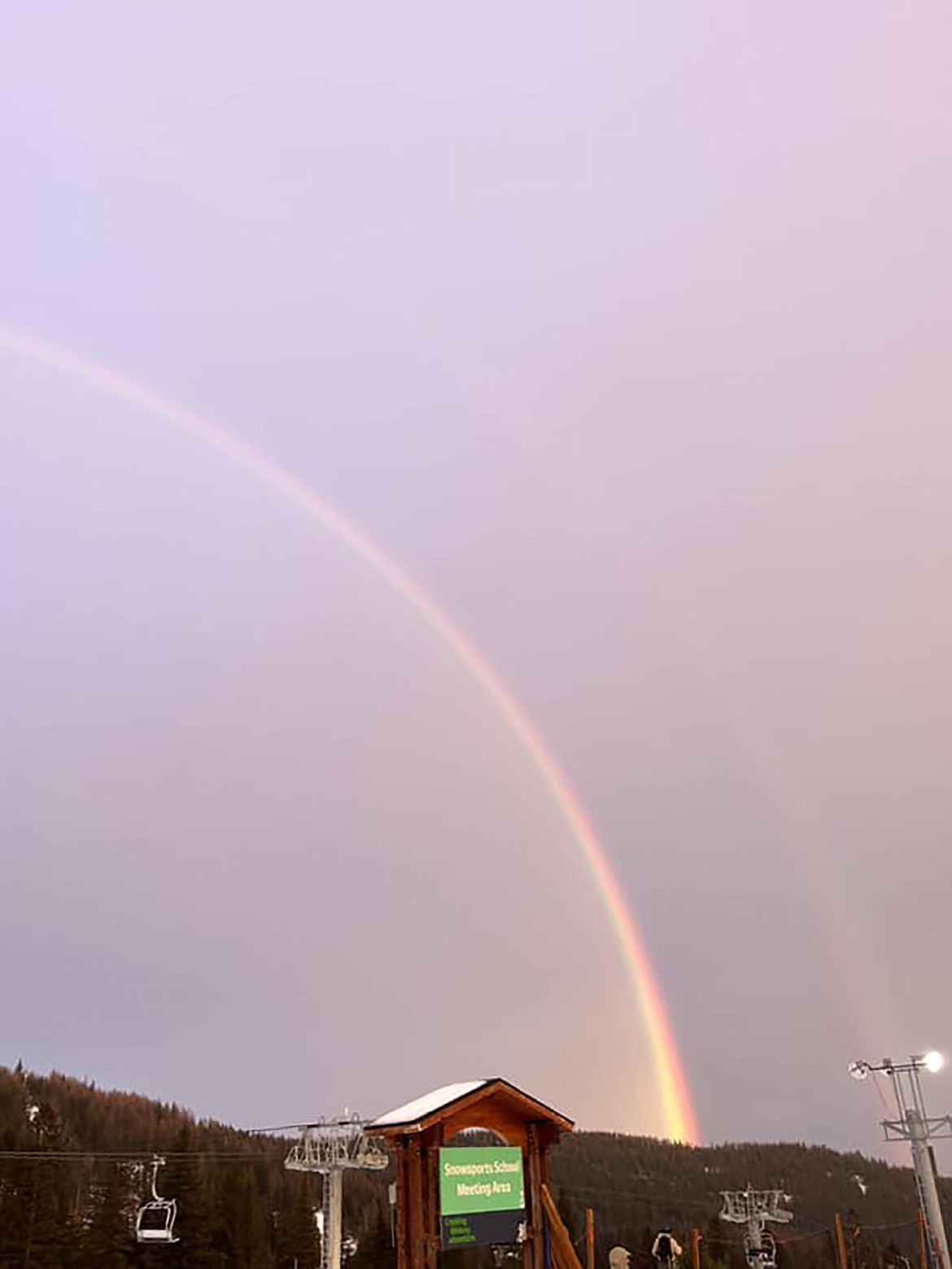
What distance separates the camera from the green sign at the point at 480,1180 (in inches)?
688

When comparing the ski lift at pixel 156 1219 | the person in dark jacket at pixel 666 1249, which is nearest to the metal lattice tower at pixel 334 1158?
the ski lift at pixel 156 1219

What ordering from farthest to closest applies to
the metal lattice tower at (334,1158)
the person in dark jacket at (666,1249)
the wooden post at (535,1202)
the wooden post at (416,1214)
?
1. the metal lattice tower at (334,1158)
2. the person in dark jacket at (666,1249)
3. the wooden post at (535,1202)
4. the wooden post at (416,1214)

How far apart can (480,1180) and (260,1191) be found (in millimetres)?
87076

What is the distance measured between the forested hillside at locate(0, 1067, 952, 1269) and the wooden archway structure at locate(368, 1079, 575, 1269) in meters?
49.4

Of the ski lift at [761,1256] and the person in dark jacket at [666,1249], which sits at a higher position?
the person in dark jacket at [666,1249]

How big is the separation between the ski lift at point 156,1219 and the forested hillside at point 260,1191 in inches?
71.6

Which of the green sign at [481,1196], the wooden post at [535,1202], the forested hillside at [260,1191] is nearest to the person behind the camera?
the green sign at [481,1196]

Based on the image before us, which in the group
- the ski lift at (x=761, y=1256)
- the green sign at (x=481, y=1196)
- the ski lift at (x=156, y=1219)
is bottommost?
the ski lift at (x=761, y=1256)

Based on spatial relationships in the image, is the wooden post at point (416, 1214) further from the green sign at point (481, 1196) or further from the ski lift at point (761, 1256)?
the ski lift at point (761, 1256)

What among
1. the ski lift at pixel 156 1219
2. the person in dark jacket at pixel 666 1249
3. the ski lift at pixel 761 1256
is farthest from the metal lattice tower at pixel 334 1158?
the person in dark jacket at pixel 666 1249

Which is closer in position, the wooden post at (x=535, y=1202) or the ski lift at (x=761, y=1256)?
the wooden post at (x=535, y=1202)

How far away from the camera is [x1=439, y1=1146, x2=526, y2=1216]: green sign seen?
Answer: 57.4 ft

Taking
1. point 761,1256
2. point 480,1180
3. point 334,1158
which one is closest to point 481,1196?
point 480,1180

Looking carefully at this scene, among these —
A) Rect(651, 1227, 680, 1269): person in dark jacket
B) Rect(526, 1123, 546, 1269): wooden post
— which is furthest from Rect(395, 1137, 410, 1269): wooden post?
Rect(651, 1227, 680, 1269): person in dark jacket
